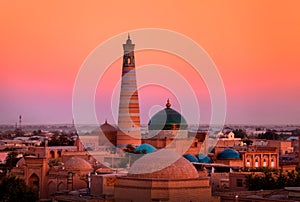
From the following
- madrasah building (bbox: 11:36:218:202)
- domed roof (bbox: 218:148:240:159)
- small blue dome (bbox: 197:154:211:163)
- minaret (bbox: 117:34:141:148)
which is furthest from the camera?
minaret (bbox: 117:34:141:148)

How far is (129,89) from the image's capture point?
45.5 m

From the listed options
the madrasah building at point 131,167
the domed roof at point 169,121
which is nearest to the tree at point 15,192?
the madrasah building at point 131,167

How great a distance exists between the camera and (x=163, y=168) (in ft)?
82.8

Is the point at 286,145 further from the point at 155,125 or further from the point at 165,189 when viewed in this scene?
the point at 165,189

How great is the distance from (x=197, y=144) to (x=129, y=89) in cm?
513

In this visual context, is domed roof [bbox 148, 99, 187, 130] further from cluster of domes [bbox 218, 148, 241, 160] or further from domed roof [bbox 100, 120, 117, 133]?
domed roof [bbox 100, 120, 117, 133]

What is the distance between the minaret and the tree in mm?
15348

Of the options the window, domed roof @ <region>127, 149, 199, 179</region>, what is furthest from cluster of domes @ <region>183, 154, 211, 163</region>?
domed roof @ <region>127, 149, 199, 179</region>

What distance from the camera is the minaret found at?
44.9 meters

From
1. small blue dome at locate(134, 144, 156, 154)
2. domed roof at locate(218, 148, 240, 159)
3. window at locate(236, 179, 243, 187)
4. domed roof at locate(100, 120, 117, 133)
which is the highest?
domed roof at locate(100, 120, 117, 133)

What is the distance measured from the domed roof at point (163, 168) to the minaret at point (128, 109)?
18741 mm

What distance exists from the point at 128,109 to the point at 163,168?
2012cm

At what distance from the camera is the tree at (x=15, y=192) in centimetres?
2892

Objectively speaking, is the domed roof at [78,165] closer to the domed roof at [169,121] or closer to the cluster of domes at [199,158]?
the cluster of domes at [199,158]
